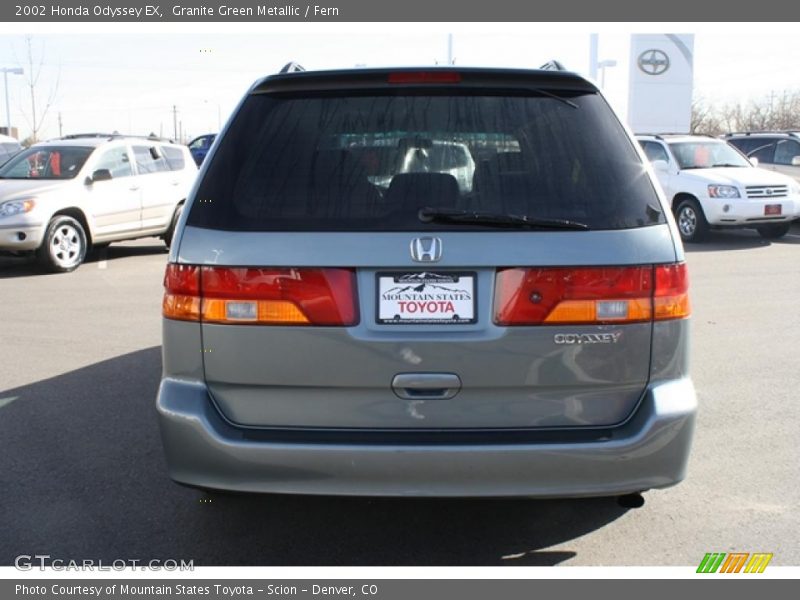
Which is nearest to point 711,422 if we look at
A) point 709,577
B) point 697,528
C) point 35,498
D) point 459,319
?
point 697,528

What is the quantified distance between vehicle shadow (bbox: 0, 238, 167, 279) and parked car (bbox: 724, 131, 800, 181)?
11.8 metres

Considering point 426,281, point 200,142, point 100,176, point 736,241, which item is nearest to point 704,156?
point 736,241

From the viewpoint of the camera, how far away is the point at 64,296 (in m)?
9.51

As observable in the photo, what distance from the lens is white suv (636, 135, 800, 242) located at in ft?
45.7

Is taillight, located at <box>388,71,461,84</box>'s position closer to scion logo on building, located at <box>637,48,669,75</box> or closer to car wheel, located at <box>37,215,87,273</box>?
Answer: car wheel, located at <box>37,215,87,273</box>

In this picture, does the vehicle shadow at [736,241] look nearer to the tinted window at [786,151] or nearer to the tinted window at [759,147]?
the tinted window at [786,151]

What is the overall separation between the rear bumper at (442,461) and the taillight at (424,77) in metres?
1.35

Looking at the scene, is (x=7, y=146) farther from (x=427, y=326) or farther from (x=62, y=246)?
(x=427, y=326)

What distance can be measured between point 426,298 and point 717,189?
1240cm

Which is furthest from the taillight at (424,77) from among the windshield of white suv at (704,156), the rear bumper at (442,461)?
the windshield of white suv at (704,156)

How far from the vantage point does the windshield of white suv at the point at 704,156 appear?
15.0 m

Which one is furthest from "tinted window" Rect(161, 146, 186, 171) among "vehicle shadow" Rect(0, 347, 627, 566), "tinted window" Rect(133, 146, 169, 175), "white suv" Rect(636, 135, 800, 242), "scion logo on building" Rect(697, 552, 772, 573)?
"scion logo on building" Rect(697, 552, 772, 573)

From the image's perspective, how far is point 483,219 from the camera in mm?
2920

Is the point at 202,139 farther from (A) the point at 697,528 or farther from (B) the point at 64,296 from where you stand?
(A) the point at 697,528
